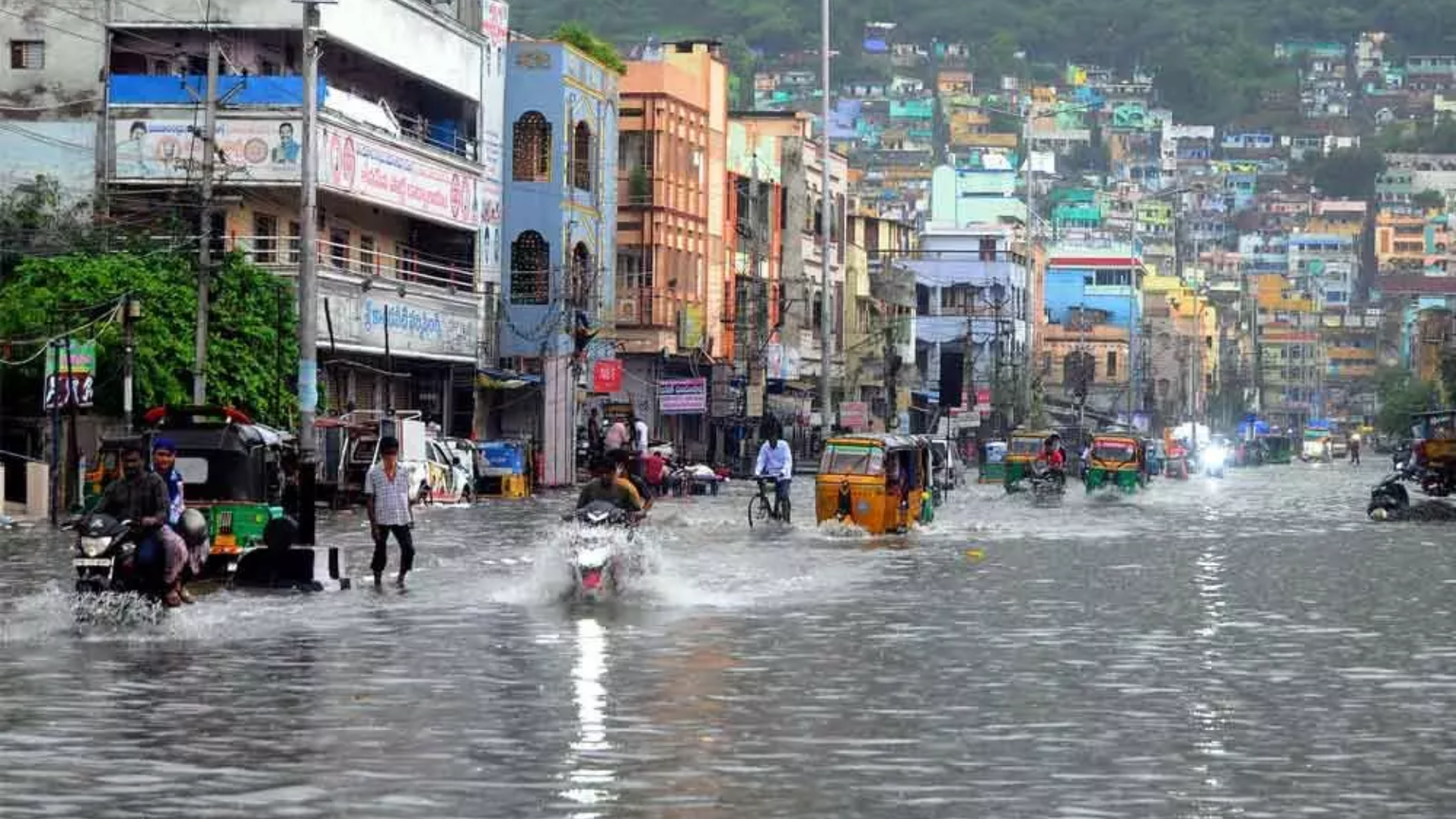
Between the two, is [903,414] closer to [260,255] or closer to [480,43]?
[480,43]

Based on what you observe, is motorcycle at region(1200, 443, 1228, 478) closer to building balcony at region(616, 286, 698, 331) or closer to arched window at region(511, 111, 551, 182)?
building balcony at region(616, 286, 698, 331)

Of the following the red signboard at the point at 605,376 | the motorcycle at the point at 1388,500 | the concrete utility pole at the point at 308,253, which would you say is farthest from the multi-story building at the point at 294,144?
the motorcycle at the point at 1388,500

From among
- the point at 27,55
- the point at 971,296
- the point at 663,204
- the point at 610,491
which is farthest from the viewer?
the point at 971,296

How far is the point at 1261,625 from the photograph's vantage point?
2603cm

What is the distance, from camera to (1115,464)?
251 feet

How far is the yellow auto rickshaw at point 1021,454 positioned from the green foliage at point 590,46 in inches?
645

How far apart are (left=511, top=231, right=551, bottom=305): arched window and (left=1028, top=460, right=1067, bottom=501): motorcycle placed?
17.0 meters

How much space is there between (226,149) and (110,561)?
38710 mm

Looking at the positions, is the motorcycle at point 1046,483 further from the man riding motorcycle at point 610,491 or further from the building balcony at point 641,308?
the man riding motorcycle at point 610,491

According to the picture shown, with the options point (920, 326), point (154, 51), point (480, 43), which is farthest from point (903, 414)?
point (154, 51)

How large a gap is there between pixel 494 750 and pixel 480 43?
64.5m

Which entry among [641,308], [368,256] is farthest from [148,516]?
[641,308]

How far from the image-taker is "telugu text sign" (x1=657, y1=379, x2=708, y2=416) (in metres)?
89.0

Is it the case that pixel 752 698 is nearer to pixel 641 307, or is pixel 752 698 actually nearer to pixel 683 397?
pixel 683 397
